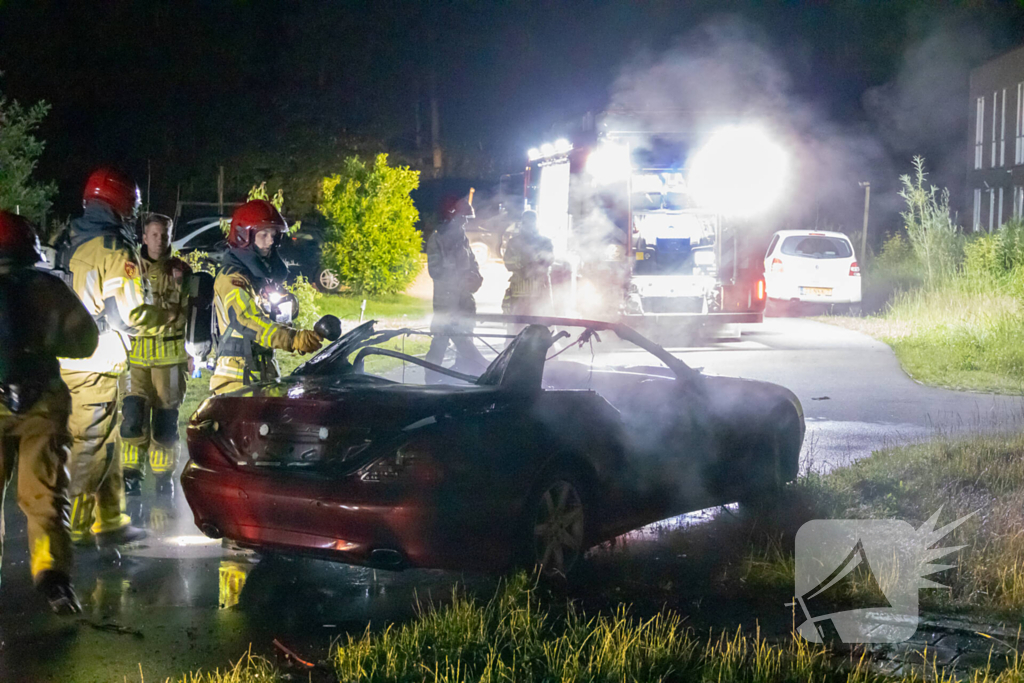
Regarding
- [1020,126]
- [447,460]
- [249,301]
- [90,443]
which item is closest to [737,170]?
[249,301]

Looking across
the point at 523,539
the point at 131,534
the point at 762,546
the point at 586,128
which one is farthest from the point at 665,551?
the point at 586,128

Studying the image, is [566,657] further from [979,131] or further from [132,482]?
[979,131]

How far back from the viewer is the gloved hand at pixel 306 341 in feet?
19.6

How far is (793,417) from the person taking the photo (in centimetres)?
668

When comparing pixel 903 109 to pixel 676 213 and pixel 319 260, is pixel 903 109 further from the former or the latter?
pixel 676 213

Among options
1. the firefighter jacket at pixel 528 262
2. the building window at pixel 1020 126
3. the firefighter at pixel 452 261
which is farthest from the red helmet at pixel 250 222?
the building window at pixel 1020 126

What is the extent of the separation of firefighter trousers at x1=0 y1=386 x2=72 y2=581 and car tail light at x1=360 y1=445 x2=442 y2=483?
1310mm

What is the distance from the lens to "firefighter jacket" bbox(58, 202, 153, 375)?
5801 mm

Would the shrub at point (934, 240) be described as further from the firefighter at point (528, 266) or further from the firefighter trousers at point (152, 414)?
the firefighter trousers at point (152, 414)

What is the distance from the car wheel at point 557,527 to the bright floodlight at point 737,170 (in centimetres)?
1063

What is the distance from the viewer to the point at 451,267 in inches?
398

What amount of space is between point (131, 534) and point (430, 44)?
40.9 metres

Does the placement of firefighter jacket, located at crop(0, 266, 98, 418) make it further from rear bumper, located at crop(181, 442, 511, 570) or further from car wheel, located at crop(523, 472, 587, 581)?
car wheel, located at crop(523, 472, 587, 581)

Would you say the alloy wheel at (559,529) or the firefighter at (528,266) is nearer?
the alloy wheel at (559,529)
